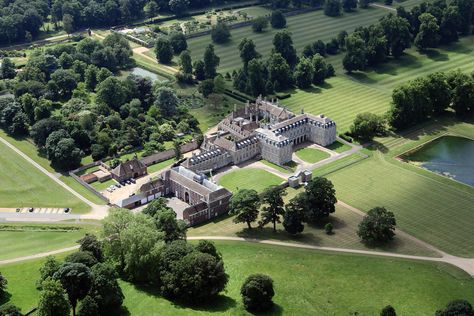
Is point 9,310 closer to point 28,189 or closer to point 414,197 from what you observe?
point 28,189

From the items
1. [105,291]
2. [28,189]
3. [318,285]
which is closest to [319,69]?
[28,189]

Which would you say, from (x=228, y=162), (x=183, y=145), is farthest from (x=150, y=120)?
(x=228, y=162)

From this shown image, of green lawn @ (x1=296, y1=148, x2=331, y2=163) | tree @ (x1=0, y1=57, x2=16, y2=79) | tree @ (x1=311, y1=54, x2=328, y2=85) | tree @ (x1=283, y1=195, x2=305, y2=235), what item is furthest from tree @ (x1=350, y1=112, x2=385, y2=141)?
tree @ (x1=0, y1=57, x2=16, y2=79)

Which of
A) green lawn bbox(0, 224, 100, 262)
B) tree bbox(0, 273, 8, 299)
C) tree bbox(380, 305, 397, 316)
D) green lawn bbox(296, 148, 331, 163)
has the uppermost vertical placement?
tree bbox(0, 273, 8, 299)

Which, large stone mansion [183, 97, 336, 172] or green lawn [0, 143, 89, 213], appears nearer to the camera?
green lawn [0, 143, 89, 213]

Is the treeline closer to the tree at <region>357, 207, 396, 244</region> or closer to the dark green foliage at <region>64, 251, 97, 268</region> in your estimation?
the tree at <region>357, 207, 396, 244</region>

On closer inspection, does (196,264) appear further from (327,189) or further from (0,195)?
(0,195)
